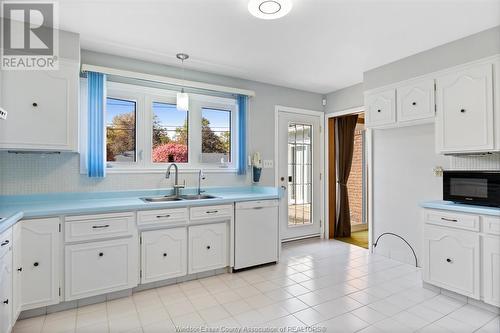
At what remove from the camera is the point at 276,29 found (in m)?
2.55

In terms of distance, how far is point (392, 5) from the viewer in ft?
7.16

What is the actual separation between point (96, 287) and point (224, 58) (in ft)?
8.60

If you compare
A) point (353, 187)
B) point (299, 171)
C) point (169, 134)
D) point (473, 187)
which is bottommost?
point (353, 187)

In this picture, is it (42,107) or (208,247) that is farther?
(208,247)

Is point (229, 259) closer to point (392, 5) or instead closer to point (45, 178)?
point (45, 178)

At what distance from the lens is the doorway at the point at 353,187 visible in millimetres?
4707

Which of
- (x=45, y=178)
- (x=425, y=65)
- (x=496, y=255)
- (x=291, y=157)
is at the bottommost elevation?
(x=496, y=255)

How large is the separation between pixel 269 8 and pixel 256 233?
2.30 m

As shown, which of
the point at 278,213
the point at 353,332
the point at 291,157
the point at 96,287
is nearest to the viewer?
the point at 353,332

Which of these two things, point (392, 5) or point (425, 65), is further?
point (425, 65)

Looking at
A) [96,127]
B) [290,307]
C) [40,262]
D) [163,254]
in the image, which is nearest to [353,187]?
[290,307]

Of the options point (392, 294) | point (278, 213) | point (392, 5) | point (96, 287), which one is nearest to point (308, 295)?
point (392, 294)

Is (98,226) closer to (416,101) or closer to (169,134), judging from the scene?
(169,134)

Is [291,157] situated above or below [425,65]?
below
